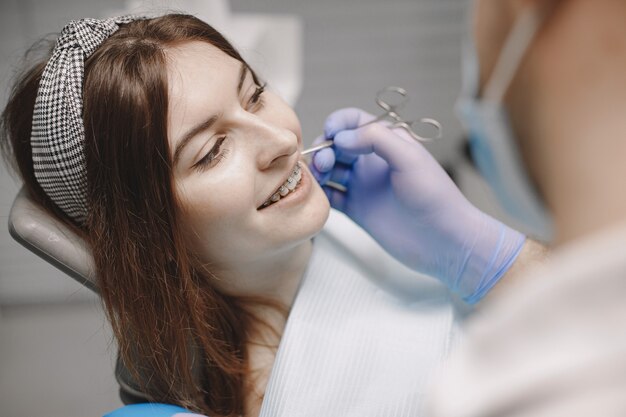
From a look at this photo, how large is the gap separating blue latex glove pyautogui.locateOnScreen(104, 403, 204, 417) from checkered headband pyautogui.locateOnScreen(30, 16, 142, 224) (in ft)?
1.20

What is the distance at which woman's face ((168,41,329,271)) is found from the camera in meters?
1.21

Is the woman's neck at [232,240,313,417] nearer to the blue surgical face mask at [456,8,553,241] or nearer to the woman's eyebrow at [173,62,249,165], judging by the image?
the woman's eyebrow at [173,62,249,165]

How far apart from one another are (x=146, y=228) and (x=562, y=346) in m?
0.82

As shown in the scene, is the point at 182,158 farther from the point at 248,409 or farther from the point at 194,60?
the point at 248,409

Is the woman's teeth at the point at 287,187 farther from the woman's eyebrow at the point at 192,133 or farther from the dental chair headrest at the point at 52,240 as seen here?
the dental chair headrest at the point at 52,240

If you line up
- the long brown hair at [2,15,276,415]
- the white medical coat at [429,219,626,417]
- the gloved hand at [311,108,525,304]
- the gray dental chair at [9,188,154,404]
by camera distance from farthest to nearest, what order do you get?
the gloved hand at [311,108,525,304] < the gray dental chair at [9,188,154,404] < the long brown hair at [2,15,276,415] < the white medical coat at [429,219,626,417]

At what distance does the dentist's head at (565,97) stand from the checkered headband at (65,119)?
76 centimetres

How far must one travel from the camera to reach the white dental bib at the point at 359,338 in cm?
132

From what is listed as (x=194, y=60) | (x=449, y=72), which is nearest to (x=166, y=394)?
(x=194, y=60)

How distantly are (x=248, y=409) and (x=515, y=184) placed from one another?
79cm

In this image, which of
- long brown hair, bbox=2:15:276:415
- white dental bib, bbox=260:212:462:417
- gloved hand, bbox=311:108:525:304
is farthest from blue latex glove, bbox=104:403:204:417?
gloved hand, bbox=311:108:525:304

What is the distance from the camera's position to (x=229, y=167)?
4.02ft

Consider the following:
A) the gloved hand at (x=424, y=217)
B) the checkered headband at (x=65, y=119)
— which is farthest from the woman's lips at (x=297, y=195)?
the checkered headband at (x=65, y=119)

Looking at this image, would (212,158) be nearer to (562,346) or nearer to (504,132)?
(504,132)
